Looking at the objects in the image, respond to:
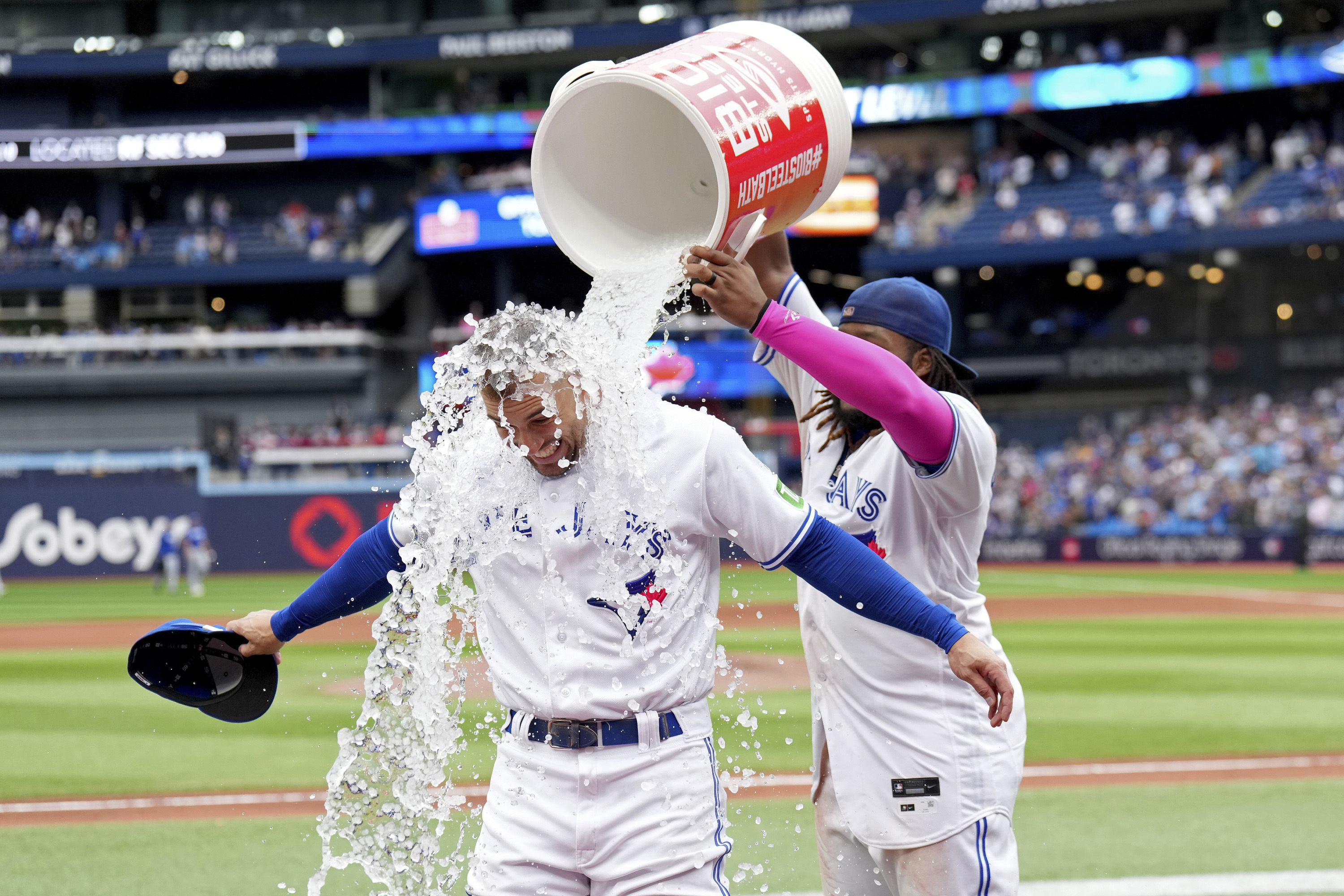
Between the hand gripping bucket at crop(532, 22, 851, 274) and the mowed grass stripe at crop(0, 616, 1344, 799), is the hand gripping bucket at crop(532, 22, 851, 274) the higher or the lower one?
the higher one

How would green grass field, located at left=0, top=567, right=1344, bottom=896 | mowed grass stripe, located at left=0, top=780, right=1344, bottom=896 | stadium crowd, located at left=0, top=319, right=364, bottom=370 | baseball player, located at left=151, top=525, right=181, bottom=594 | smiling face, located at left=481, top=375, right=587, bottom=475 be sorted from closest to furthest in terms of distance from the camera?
1. smiling face, located at left=481, top=375, right=587, bottom=475
2. mowed grass stripe, located at left=0, top=780, right=1344, bottom=896
3. green grass field, located at left=0, top=567, right=1344, bottom=896
4. baseball player, located at left=151, top=525, right=181, bottom=594
5. stadium crowd, located at left=0, top=319, right=364, bottom=370

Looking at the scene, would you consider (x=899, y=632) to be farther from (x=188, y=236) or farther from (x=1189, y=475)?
(x=188, y=236)

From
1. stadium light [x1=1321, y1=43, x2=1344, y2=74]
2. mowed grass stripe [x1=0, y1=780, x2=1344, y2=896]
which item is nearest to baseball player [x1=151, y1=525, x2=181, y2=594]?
mowed grass stripe [x1=0, y1=780, x2=1344, y2=896]

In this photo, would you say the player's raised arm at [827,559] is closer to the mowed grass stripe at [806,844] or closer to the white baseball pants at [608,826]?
the white baseball pants at [608,826]

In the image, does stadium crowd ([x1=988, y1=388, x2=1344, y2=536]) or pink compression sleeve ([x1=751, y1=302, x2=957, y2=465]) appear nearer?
pink compression sleeve ([x1=751, y1=302, x2=957, y2=465])

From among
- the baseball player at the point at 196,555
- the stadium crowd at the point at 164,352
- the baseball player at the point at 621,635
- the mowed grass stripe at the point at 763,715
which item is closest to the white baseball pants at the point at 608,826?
the baseball player at the point at 621,635

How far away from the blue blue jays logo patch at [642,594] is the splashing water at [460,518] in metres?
0.01

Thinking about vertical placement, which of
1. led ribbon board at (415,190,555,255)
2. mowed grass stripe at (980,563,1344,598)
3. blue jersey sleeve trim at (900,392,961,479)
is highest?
led ribbon board at (415,190,555,255)

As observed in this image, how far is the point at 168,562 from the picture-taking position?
25094 mm

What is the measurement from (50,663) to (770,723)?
8796 millimetres

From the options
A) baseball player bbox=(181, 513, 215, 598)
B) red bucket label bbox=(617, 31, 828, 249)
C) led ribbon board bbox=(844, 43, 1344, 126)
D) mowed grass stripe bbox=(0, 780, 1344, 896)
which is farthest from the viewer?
led ribbon board bbox=(844, 43, 1344, 126)

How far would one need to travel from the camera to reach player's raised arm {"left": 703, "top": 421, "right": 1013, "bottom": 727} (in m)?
2.65

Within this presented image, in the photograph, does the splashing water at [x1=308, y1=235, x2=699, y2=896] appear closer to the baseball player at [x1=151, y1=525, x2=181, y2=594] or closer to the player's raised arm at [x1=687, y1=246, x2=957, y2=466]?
the player's raised arm at [x1=687, y1=246, x2=957, y2=466]

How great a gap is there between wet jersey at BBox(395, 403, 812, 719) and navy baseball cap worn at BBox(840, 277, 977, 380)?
670mm
